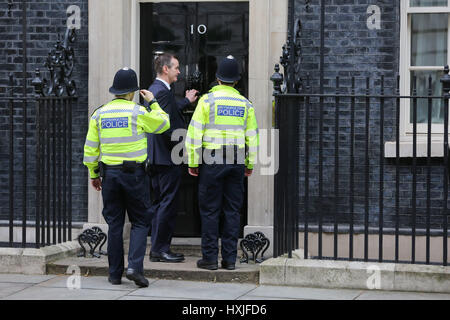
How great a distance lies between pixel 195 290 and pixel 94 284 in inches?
35.0

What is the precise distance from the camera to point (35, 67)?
9.55 meters

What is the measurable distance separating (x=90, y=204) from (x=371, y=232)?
280 centimetres

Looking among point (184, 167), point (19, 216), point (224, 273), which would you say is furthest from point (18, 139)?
point (224, 273)

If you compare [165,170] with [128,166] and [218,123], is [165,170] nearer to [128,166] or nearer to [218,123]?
[218,123]

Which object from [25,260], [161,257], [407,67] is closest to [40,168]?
[25,260]

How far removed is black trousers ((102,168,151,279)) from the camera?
756 cm

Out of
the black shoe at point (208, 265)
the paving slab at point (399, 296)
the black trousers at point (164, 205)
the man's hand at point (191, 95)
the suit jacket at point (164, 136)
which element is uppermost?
the man's hand at point (191, 95)

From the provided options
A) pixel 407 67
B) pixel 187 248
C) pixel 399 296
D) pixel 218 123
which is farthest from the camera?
pixel 187 248

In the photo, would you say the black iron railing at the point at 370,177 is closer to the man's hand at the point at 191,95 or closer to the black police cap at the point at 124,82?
the man's hand at the point at 191,95

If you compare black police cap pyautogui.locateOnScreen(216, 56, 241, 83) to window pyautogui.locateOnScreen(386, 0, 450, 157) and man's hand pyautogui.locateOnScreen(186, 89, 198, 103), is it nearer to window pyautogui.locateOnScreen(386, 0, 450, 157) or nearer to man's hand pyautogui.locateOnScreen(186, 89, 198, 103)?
man's hand pyautogui.locateOnScreen(186, 89, 198, 103)

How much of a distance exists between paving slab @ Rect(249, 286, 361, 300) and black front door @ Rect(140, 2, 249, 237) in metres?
1.80

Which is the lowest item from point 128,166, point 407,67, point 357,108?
point 128,166

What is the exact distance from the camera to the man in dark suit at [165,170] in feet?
27.8

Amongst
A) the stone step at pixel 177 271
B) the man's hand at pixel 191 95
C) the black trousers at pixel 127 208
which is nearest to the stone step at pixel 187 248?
the stone step at pixel 177 271
